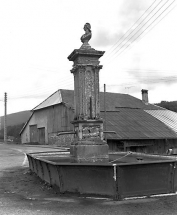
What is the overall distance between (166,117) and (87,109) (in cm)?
2974

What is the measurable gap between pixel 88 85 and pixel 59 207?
14.5 feet

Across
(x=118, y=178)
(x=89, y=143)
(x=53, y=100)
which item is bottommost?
(x=118, y=178)

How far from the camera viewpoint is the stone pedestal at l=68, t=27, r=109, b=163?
8.04 meters

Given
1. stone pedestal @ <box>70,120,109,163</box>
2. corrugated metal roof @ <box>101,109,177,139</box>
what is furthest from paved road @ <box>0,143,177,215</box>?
corrugated metal roof @ <box>101,109,177,139</box>

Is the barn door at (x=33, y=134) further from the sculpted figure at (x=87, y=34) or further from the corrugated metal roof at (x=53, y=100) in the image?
the sculpted figure at (x=87, y=34)

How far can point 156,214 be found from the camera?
470cm

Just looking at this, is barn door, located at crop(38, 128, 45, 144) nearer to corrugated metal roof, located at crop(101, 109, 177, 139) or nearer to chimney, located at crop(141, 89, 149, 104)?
corrugated metal roof, located at crop(101, 109, 177, 139)

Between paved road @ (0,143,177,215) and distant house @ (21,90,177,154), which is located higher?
distant house @ (21,90,177,154)

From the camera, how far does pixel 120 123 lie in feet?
95.8

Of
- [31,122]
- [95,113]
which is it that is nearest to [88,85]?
[95,113]

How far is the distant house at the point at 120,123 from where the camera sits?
27422 mm

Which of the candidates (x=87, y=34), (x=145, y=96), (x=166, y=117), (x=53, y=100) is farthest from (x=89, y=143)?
(x=145, y=96)

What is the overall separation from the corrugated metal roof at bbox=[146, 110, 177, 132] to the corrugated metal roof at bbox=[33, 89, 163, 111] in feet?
4.83

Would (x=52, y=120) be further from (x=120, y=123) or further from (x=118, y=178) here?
(x=118, y=178)
